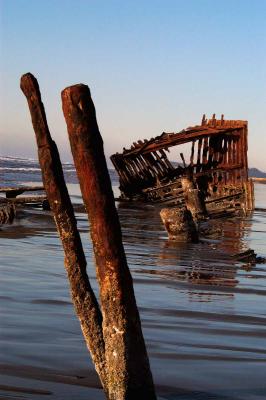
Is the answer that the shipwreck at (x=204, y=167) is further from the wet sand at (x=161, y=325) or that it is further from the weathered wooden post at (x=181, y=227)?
the wet sand at (x=161, y=325)

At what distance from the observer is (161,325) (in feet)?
18.4

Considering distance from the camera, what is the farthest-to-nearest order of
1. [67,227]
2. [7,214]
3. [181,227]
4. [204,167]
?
[204,167] → [7,214] → [181,227] → [67,227]

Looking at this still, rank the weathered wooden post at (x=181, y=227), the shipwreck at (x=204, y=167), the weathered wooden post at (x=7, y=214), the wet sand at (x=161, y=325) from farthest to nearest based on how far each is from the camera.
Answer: the shipwreck at (x=204, y=167), the weathered wooden post at (x=7, y=214), the weathered wooden post at (x=181, y=227), the wet sand at (x=161, y=325)

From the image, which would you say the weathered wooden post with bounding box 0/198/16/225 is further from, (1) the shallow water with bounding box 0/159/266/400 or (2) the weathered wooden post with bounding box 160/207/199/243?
(2) the weathered wooden post with bounding box 160/207/199/243

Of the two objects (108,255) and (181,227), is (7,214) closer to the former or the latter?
(181,227)

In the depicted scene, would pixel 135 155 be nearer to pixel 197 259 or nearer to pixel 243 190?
pixel 243 190

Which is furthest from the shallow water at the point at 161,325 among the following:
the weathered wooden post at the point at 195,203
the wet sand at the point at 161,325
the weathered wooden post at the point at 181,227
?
the weathered wooden post at the point at 195,203

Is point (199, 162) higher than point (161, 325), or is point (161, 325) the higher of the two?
point (199, 162)

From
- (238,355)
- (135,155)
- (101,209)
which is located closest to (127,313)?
(101,209)

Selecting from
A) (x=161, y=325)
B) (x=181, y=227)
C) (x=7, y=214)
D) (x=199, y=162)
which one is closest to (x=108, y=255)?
(x=161, y=325)

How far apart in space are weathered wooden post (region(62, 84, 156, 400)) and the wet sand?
41cm

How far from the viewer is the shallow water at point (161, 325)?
3.96 meters

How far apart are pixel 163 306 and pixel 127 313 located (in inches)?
124

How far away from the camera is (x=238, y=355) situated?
473 centimetres
